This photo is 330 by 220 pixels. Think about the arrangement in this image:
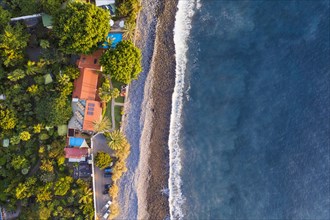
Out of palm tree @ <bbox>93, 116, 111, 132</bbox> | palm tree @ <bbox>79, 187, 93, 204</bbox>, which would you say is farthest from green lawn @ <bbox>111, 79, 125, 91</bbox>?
palm tree @ <bbox>79, 187, 93, 204</bbox>

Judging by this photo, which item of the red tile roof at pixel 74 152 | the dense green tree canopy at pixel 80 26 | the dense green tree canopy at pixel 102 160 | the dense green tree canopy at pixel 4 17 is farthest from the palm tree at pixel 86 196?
the dense green tree canopy at pixel 4 17

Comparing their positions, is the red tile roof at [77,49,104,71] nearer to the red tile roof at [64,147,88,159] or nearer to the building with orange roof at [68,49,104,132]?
the building with orange roof at [68,49,104,132]

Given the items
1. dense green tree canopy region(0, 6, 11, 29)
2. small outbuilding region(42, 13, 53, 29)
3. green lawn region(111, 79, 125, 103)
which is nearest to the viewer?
dense green tree canopy region(0, 6, 11, 29)

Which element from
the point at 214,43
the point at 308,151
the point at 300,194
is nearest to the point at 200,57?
the point at 214,43

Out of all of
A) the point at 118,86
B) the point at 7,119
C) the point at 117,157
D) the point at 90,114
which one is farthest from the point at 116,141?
the point at 7,119

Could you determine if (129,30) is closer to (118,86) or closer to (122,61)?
(122,61)
